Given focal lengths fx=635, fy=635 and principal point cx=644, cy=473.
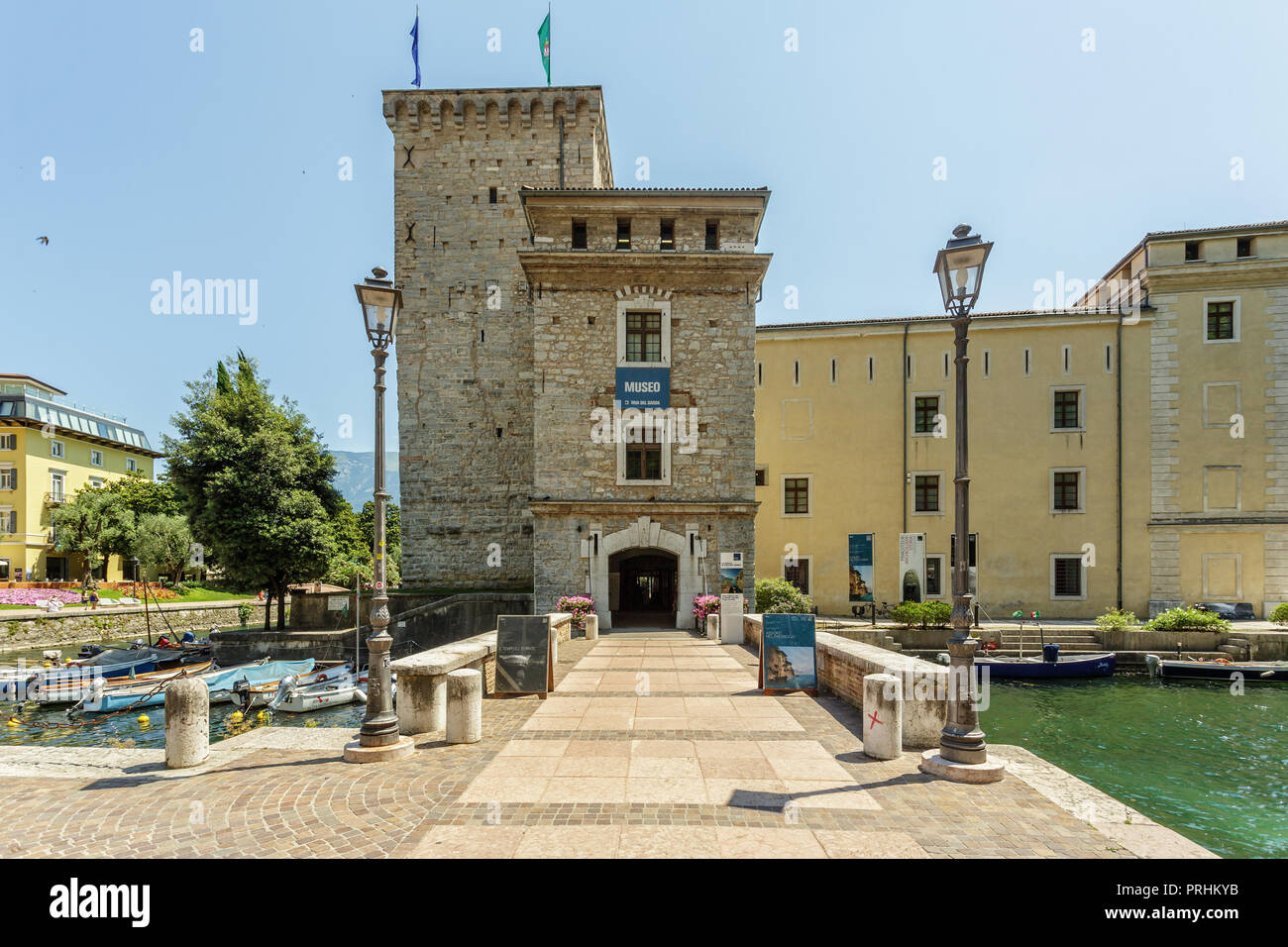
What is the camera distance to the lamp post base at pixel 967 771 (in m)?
6.73

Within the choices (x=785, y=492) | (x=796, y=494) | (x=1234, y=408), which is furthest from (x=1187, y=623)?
(x=785, y=492)

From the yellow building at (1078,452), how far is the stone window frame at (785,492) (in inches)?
4.4

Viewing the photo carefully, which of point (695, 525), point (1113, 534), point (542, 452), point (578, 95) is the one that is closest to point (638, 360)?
point (542, 452)

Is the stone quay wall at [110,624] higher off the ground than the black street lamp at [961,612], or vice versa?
the black street lamp at [961,612]

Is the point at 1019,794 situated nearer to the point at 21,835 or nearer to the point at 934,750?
the point at 934,750

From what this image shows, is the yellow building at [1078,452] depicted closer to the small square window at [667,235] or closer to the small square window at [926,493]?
the small square window at [926,493]

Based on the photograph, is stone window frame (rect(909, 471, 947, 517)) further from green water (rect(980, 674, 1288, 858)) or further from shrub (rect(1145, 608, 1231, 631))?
green water (rect(980, 674, 1288, 858))

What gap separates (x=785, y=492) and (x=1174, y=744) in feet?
60.6

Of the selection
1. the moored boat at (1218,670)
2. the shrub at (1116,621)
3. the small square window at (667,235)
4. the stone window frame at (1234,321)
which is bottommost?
the moored boat at (1218,670)

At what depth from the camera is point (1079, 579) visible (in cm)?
3053

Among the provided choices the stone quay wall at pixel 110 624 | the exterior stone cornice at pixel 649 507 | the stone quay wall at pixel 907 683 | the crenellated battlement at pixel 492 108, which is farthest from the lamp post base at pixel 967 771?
the stone quay wall at pixel 110 624

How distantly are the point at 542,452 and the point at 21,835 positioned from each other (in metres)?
19.1

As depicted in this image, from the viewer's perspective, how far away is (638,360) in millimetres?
24656

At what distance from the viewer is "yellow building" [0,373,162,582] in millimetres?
45094
